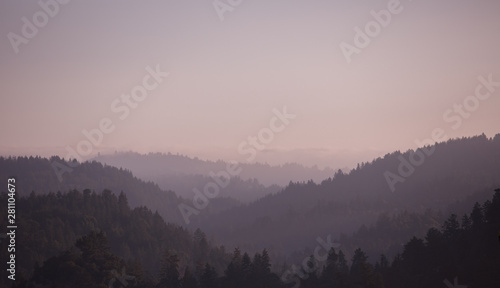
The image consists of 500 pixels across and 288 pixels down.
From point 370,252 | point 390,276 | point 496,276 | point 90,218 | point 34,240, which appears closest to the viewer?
point 496,276

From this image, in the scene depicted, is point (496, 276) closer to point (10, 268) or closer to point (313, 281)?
point (313, 281)

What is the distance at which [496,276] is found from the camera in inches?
2232

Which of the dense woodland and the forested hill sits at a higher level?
the forested hill

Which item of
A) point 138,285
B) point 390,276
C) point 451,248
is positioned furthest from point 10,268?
point 451,248

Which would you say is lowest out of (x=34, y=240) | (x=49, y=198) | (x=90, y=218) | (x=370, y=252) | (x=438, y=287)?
(x=438, y=287)

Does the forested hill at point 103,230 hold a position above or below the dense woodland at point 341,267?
above

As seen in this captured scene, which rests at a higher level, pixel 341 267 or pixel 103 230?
pixel 103 230

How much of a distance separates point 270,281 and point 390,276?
2143 cm

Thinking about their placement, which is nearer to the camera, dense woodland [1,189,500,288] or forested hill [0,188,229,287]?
dense woodland [1,189,500,288]

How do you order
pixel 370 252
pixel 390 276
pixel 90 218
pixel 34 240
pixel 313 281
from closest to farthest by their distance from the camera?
pixel 390 276 → pixel 313 281 → pixel 34 240 → pixel 90 218 → pixel 370 252

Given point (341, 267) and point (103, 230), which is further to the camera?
point (103, 230)

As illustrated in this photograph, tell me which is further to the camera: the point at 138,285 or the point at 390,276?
the point at 138,285

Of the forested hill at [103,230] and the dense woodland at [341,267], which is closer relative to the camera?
the dense woodland at [341,267]

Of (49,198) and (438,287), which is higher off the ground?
(49,198)
